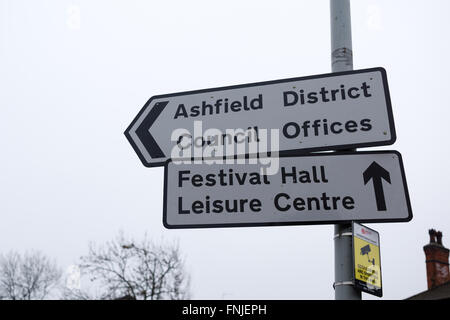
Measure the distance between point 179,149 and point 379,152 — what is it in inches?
45.4

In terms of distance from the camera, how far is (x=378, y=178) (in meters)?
2.49

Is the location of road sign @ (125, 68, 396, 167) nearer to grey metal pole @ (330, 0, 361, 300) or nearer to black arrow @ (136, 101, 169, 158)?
black arrow @ (136, 101, 169, 158)

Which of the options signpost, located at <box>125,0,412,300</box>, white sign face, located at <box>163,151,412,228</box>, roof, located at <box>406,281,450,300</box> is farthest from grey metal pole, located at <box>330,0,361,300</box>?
roof, located at <box>406,281,450,300</box>

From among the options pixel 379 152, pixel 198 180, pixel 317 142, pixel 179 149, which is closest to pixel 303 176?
pixel 317 142

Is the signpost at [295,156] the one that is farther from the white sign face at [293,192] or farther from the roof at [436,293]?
the roof at [436,293]

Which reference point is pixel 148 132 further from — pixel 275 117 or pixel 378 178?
pixel 378 178

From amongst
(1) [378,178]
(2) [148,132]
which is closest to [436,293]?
(1) [378,178]

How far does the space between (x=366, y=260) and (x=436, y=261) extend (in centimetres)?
2308

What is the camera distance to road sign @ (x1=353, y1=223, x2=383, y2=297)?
91.8 inches

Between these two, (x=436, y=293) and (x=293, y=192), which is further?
(x=436, y=293)

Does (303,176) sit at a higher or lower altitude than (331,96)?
lower

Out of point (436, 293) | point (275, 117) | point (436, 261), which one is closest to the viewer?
Result: point (275, 117)

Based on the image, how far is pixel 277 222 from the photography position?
2545 mm
